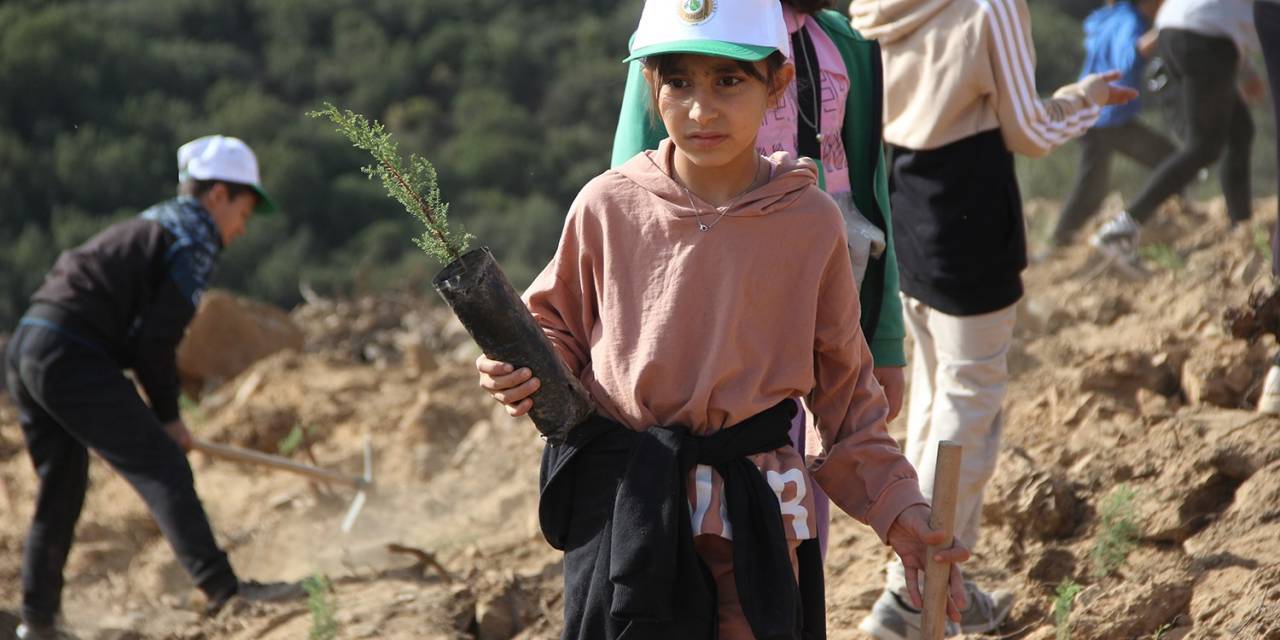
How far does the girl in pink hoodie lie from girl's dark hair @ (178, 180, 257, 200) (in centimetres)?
317

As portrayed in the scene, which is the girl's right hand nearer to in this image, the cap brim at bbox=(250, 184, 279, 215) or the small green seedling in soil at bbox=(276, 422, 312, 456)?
the cap brim at bbox=(250, 184, 279, 215)

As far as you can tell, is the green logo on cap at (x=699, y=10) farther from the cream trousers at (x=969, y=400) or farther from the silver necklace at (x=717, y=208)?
the cream trousers at (x=969, y=400)

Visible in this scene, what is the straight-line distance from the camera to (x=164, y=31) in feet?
85.9

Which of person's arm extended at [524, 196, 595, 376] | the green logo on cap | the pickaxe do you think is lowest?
the pickaxe

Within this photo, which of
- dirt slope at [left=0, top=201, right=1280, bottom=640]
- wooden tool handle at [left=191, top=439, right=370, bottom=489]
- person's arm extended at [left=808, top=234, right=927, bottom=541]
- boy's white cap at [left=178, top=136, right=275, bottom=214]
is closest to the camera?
person's arm extended at [left=808, top=234, right=927, bottom=541]

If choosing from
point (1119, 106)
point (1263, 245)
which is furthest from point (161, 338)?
point (1119, 106)

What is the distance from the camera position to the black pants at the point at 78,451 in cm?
518

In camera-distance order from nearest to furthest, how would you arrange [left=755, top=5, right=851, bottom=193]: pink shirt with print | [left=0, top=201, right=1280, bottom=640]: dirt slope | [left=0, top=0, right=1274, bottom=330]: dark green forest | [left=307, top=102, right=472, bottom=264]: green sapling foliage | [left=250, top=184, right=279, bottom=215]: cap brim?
1. [left=307, top=102, right=472, bottom=264]: green sapling foliage
2. [left=755, top=5, right=851, bottom=193]: pink shirt with print
3. [left=0, top=201, right=1280, bottom=640]: dirt slope
4. [left=250, top=184, right=279, bottom=215]: cap brim
5. [left=0, top=0, right=1274, bottom=330]: dark green forest

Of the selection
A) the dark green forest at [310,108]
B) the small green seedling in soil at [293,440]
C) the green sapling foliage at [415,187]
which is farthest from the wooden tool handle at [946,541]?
the dark green forest at [310,108]

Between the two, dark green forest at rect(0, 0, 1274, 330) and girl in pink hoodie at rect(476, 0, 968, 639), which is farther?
dark green forest at rect(0, 0, 1274, 330)

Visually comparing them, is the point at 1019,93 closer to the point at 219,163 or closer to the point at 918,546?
the point at 918,546

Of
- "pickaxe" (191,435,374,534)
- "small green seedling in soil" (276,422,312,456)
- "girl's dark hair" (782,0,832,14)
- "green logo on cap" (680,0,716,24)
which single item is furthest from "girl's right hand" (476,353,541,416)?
"small green seedling in soil" (276,422,312,456)

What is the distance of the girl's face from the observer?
2.48m

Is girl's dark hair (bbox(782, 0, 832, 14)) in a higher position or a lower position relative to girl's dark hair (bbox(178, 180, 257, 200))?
higher
